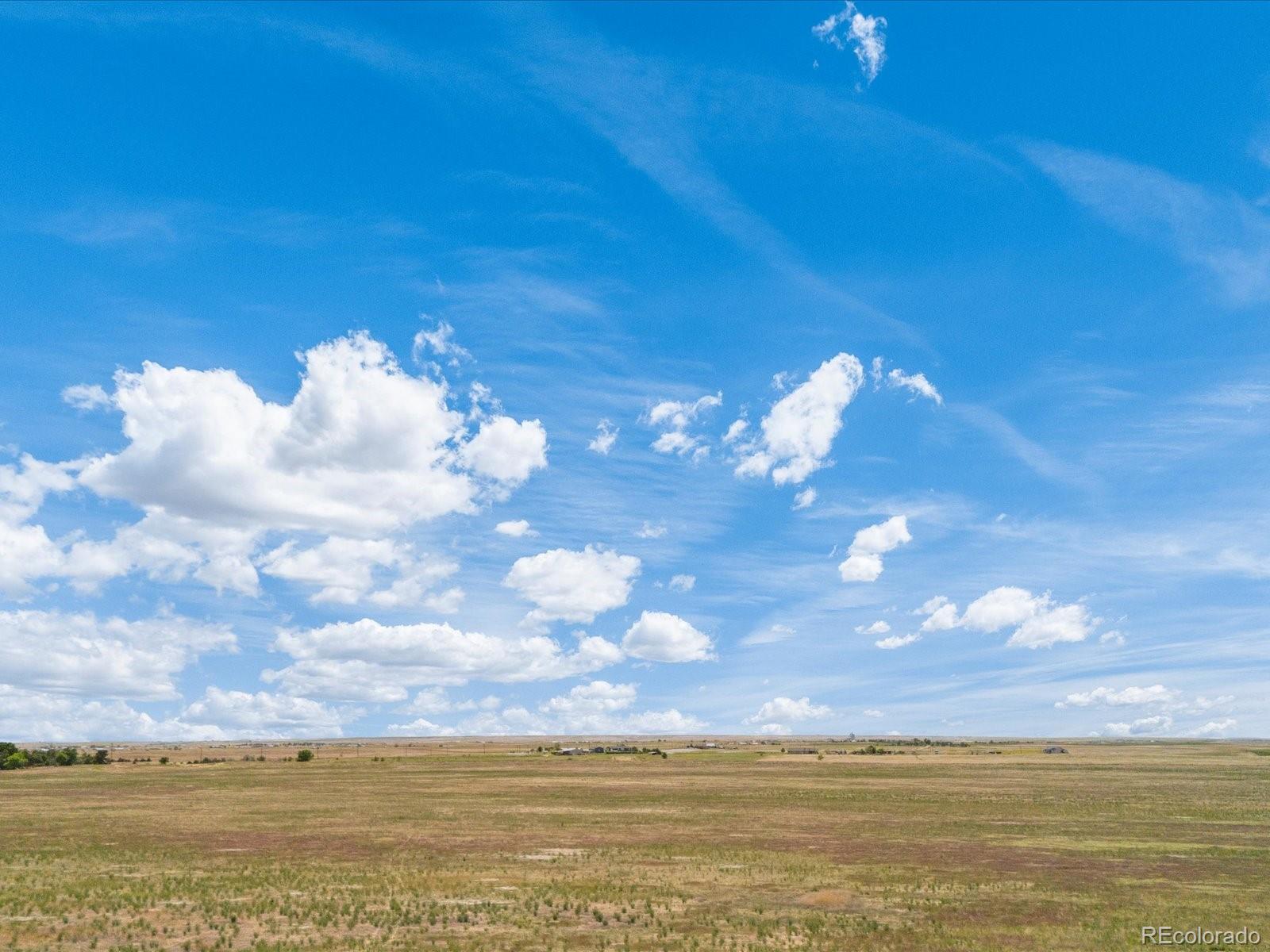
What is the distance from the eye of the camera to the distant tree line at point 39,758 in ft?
402

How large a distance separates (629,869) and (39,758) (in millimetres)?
146529

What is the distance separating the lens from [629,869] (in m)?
36.1

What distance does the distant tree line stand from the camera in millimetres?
122512

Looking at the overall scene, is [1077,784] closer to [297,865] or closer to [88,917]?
[297,865]

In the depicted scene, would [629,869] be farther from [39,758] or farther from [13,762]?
[39,758]

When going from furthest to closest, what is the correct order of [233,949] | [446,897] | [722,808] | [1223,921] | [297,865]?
[722,808] → [297,865] → [446,897] → [1223,921] → [233,949]

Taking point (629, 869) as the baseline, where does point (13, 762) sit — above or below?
below

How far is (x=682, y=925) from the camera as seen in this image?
26438 millimetres

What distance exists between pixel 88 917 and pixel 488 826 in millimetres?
26909

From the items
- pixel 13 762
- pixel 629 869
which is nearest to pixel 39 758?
pixel 13 762

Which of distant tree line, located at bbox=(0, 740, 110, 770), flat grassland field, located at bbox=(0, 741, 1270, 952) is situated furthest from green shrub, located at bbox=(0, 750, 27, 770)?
flat grassland field, located at bbox=(0, 741, 1270, 952)

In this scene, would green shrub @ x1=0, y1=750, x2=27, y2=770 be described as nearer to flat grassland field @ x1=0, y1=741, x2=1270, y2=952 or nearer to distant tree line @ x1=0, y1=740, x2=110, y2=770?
distant tree line @ x1=0, y1=740, x2=110, y2=770

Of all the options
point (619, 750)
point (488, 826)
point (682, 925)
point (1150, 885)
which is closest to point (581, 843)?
point (488, 826)

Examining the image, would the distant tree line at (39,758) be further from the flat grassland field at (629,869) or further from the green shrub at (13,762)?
the flat grassland field at (629,869)
